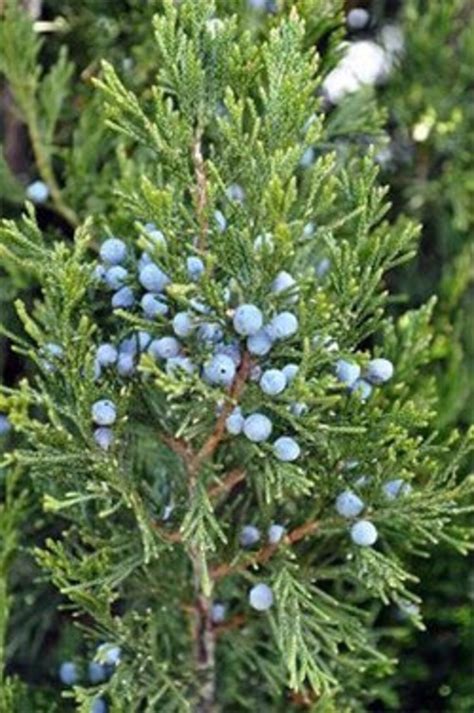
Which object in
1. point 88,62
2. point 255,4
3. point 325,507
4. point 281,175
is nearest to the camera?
point 281,175

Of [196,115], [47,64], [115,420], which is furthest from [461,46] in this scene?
[115,420]

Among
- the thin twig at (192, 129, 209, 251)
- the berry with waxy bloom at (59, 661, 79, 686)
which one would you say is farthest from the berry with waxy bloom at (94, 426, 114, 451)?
the berry with waxy bloom at (59, 661, 79, 686)

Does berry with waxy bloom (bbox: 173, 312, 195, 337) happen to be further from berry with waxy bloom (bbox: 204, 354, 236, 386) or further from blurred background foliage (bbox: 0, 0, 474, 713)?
blurred background foliage (bbox: 0, 0, 474, 713)

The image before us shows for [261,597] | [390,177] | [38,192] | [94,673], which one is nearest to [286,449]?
[261,597]

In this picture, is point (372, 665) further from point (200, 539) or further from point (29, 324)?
point (29, 324)

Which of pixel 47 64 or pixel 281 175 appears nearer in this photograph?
pixel 281 175
